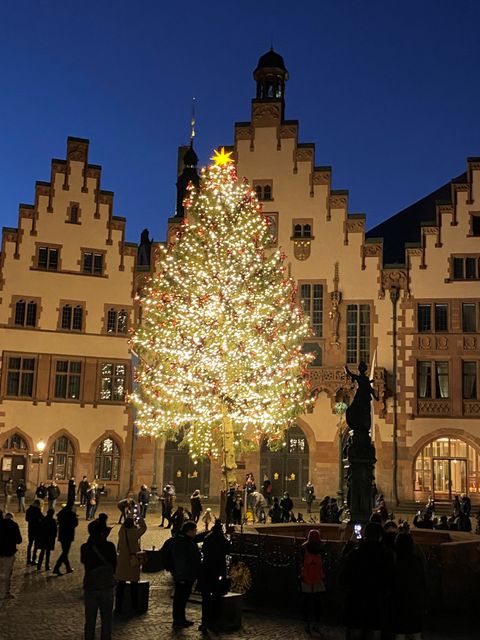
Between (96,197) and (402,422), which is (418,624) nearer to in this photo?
(402,422)

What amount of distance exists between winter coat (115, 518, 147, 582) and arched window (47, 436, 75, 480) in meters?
25.8

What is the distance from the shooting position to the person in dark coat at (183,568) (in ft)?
41.2

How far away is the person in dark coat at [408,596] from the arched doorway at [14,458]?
31461 mm

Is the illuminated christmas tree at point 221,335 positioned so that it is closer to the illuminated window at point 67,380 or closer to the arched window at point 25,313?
the illuminated window at point 67,380

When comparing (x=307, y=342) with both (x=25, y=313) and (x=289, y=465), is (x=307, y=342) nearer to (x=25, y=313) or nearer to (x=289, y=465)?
(x=289, y=465)

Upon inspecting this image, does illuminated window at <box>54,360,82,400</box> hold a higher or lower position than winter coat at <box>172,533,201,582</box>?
higher

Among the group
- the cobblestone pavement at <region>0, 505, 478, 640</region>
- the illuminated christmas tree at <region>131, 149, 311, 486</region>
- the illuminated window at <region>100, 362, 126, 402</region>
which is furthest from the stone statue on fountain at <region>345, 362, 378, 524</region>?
the illuminated window at <region>100, 362, 126, 402</region>

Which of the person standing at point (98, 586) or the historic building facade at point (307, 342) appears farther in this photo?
the historic building facade at point (307, 342)

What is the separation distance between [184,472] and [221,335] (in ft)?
43.2

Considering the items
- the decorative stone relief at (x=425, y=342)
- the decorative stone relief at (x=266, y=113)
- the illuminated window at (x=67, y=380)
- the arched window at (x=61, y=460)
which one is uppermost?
the decorative stone relief at (x=266, y=113)

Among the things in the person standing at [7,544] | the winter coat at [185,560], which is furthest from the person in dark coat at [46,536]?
the winter coat at [185,560]

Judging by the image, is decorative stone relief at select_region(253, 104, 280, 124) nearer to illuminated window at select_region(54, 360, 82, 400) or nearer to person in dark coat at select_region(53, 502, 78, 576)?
illuminated window at select_region(54, 360, 82, 400)

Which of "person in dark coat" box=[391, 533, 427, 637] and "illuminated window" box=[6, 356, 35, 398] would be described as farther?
"illuminated window" box=[6, 356, 35, 398]

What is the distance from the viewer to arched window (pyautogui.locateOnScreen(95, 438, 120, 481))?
128 feet
